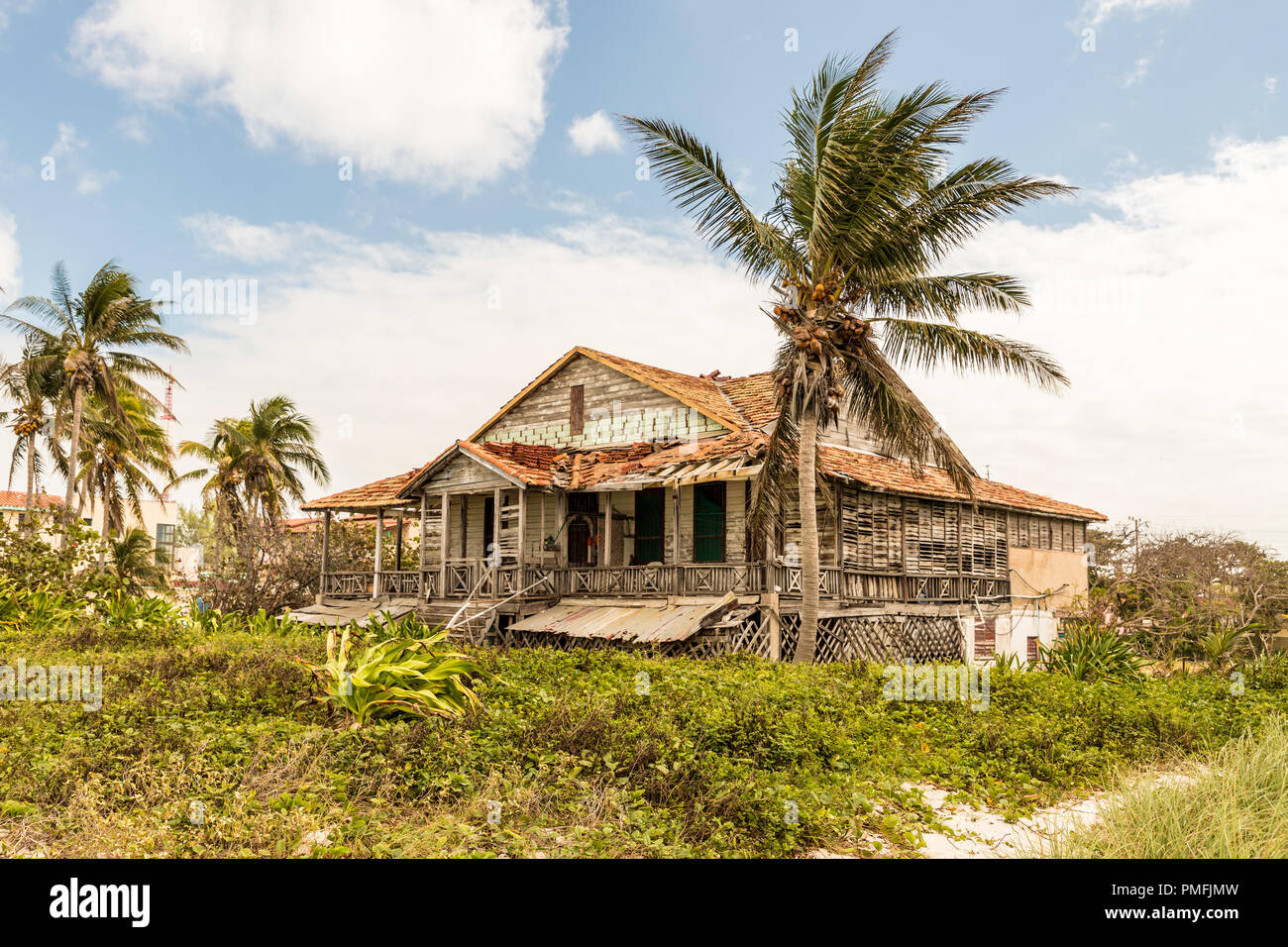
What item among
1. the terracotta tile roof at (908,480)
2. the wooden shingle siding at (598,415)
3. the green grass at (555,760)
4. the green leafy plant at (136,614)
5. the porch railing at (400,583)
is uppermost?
the wooden shingle siding at (598,415)

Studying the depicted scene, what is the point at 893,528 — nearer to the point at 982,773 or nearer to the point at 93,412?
the point at 982,773

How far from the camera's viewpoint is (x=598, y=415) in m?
23.0

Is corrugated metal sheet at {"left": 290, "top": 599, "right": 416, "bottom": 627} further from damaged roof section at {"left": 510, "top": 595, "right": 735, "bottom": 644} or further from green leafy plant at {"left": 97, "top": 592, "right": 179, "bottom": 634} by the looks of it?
damaged roof section at {"left": 510, "top": 595, "right": 735, "bottom": 644}

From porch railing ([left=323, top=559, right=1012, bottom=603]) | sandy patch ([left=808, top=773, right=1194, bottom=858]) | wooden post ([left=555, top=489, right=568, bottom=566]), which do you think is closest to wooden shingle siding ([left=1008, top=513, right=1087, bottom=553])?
porch railing ([left=323, top=559, right=1012, bottom=603])

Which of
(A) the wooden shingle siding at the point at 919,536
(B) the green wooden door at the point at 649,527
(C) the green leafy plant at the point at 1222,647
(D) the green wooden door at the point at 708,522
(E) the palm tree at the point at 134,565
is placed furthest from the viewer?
(E) the palm tree at the point at 134,565

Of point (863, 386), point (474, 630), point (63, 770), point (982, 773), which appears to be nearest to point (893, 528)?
point (863, 386)

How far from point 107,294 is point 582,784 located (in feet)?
82.8

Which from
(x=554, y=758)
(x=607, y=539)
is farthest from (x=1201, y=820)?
(x=607, y=539)

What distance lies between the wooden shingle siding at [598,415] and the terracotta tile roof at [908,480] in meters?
2.89

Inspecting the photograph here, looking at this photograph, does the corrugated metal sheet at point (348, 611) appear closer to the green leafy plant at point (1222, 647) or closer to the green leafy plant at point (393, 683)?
the green leafy plant at point (393, 683)

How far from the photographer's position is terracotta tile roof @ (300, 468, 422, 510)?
23.8m

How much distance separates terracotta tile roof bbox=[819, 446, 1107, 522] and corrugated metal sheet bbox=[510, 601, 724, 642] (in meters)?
4.32

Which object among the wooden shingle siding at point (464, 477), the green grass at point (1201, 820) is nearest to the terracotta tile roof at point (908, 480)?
the wooden shingle siding at point (464, 477)

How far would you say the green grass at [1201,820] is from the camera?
5719mm
